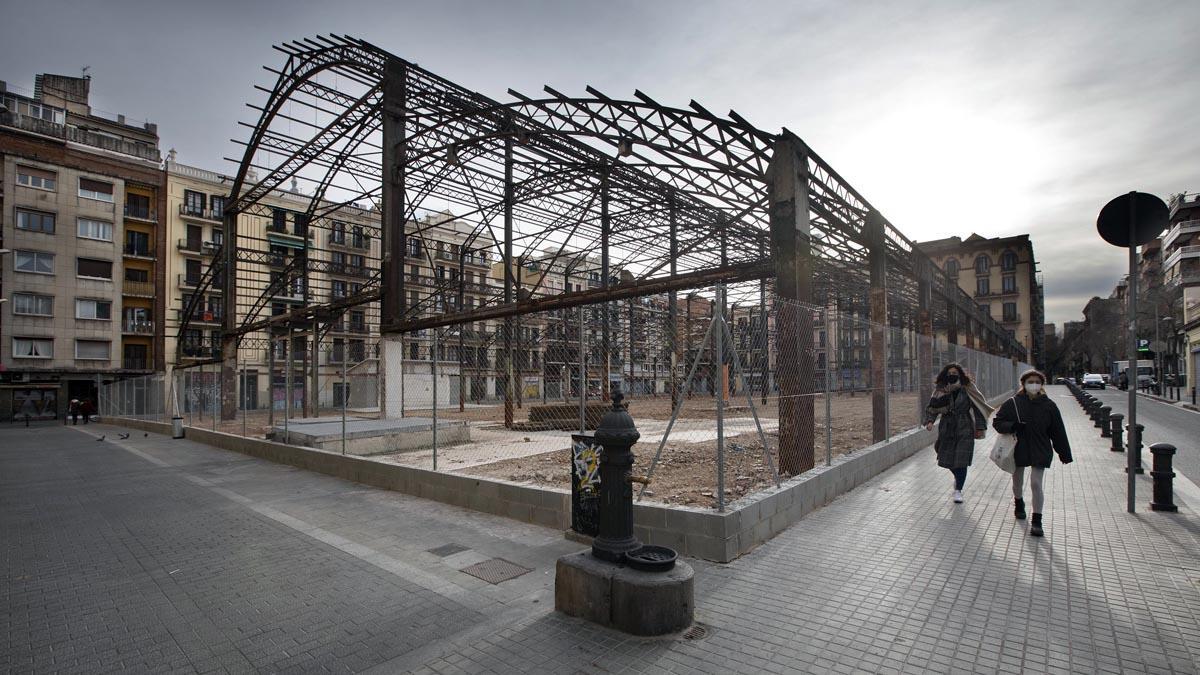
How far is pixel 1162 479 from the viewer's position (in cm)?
682

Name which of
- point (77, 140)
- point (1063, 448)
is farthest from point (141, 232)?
point (1063, 448)

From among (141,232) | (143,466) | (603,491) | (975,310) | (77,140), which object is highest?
(77,140)

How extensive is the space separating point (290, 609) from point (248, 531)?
9.70 feet

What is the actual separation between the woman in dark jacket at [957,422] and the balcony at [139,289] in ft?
163

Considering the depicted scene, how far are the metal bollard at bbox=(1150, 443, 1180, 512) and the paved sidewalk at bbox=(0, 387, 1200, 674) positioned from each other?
0.63ft

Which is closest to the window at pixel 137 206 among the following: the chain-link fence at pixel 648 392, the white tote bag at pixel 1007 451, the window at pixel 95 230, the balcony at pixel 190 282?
the window at pixel 95 230

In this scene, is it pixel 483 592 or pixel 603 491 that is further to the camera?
pixel 483 592

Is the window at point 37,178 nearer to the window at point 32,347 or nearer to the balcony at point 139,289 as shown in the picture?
the balcony at point 139,289

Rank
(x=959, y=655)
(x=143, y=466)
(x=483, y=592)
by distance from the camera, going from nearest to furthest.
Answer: (x=959, y=655)
(x=483, y=592)
(x=143, y=466)

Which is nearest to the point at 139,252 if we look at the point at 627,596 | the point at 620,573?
the point at 620,573

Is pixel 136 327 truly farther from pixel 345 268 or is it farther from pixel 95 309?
pixel 345 268

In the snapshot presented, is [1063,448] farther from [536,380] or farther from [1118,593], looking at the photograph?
[536,380]

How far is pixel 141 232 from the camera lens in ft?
138

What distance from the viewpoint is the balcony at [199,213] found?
4272 centimetres
